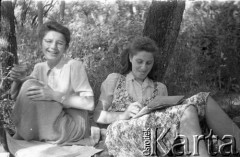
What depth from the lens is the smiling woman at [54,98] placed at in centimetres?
301

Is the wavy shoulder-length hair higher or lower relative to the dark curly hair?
lower

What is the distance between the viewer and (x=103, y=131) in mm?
3348

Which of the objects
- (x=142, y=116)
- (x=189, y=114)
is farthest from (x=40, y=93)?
(x=189, y=114)

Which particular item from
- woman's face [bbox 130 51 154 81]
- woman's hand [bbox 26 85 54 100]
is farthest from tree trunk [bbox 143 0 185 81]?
woman's hand [bbox 26 85 54 100]

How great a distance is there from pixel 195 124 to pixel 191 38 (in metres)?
4.88

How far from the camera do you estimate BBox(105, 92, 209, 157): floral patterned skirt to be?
9.32 feet

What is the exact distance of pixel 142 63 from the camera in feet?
11.2

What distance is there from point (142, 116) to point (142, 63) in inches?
24.8

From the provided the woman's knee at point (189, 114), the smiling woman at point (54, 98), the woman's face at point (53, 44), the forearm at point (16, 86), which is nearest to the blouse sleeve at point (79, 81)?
the smiling woman at point (54, 98)

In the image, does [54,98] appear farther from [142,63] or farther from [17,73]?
[142,63]

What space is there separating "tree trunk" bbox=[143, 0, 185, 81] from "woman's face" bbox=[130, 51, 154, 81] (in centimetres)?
95

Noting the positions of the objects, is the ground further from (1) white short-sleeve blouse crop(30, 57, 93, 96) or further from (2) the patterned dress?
(1) white short-sleeve blouse crop(30, 57, 93, 96)

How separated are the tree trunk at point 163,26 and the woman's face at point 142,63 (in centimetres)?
95

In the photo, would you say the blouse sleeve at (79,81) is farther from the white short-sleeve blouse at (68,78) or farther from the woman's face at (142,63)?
the woman's face at (142,63)
